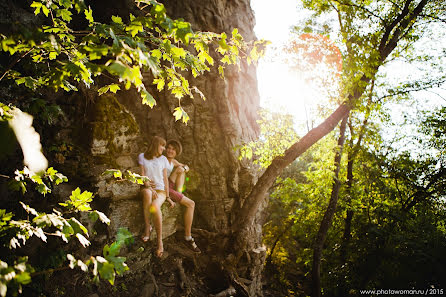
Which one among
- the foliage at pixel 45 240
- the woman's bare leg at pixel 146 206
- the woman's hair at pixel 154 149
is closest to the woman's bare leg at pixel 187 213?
the woman's bare leg at pixel 146 206

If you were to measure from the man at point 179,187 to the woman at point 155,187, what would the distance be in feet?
1.79

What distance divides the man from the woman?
0.54 metres

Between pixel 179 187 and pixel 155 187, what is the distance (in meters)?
0.97

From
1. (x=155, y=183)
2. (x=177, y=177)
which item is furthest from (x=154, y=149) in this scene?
(x=177, y=177)

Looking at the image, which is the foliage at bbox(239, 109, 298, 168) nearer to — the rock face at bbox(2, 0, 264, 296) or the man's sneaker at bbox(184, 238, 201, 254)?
the rock face at bbox(2, 0, 264, 296)

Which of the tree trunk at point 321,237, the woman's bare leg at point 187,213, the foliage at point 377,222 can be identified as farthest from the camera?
the tree trunk at point 321,237

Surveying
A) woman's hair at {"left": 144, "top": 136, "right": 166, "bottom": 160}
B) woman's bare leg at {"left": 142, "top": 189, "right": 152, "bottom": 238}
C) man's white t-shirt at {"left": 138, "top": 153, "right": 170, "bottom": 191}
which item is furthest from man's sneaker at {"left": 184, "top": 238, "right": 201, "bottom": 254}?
woman's hair at {"left": 144, "top": 136, "right": 166, "bottom": 160}

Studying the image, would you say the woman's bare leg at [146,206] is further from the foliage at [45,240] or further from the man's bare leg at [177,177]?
the foliage at [45,240]

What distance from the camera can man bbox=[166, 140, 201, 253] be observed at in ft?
19.9

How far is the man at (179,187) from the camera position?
605 centimetres

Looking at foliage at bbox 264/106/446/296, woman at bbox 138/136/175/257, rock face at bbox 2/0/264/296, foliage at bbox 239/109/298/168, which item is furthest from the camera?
foliage at bbox 239/109/298/168

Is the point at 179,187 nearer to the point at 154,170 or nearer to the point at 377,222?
the point at 154,170

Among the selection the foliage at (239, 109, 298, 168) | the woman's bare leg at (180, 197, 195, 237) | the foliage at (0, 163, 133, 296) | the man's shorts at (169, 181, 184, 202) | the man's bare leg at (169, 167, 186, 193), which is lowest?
the foliage at (0, 163, 133, 296)

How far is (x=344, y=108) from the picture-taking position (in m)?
5.94
